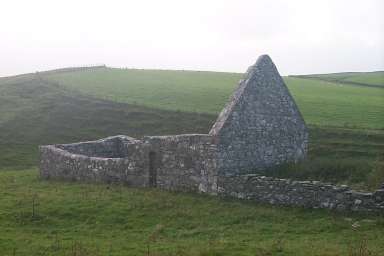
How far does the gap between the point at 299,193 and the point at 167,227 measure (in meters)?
4.59

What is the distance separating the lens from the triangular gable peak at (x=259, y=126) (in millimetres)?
20922

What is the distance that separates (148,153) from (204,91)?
31.0 metres

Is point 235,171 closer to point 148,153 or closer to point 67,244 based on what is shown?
point 148,153

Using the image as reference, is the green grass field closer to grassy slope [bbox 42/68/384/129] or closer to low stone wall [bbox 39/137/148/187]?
grassy slope [bbox 42/68/384/129]

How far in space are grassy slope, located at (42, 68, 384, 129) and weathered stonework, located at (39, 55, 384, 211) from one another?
45.4 ft

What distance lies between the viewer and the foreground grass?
1355 centimetres

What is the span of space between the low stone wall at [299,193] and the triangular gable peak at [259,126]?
1.14 m

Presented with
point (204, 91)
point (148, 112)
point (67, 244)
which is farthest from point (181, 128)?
point (67, 244)

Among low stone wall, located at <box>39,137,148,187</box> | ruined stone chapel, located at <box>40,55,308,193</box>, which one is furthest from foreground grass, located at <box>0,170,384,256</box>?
low stone wall, located at <box>39,137,148,187</box>

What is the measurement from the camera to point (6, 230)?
16.2m

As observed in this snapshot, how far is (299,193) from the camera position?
17812 millimetres

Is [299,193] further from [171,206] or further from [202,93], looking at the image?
[202,93]

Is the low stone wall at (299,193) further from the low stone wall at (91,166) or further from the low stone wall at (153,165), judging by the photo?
the low stone wall at (91,166)

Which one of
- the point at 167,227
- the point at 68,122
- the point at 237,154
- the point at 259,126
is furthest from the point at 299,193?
the point at 68,122
